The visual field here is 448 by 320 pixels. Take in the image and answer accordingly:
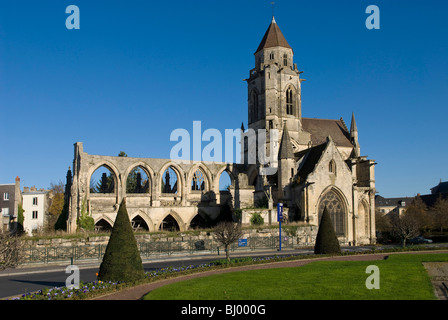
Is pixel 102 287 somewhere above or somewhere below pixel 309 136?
below

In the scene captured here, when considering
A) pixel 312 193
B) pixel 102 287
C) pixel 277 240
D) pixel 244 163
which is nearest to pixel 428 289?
pixel 102 287

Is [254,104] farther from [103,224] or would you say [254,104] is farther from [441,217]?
[441,217]

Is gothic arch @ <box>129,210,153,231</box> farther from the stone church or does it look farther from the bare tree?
the bare tree

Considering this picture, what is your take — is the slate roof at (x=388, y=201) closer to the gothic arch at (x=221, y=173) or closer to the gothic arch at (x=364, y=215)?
the gothic arch at (x=364, y=215)

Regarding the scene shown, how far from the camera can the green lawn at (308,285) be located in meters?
12.3

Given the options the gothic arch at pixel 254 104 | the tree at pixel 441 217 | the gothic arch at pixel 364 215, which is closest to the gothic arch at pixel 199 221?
the gothic arch at pixel 254 104

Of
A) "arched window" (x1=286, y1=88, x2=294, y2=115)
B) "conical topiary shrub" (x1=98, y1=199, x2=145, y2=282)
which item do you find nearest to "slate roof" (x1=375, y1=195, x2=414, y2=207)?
"arched window" (x1=286, y1=88, x2=294, y2=115)

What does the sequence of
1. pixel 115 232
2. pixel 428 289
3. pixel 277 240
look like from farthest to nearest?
pixel 277 240, pixel 115 232, pixel 428 289

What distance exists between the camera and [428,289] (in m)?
13.0

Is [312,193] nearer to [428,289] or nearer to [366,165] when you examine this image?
[366,165]

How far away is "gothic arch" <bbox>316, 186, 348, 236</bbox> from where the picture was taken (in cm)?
4269

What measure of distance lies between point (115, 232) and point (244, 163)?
3600 cm

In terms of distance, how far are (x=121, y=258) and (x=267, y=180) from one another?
103 feet

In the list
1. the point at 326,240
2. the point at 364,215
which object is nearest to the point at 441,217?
the point at 364,215
